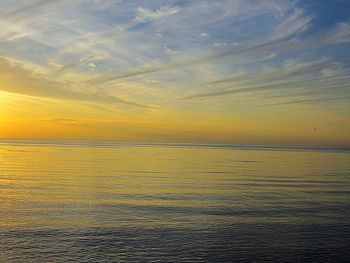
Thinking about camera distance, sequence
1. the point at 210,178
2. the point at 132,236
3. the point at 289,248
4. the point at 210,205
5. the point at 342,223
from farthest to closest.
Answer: the point at 210,178
the point at 210,205
the point at 342,223
the point at 132,236
the point at 289,248

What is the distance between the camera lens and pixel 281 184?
5438 cm

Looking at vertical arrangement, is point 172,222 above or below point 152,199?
below

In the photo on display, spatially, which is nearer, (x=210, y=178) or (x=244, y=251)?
(x=244, y=251)

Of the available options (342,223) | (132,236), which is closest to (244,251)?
(132,236)

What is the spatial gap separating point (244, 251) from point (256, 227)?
5.78 metres

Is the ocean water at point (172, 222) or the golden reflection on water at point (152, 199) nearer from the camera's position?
the ocean water at point (172, 222)

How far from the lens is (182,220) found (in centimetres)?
A: 3094

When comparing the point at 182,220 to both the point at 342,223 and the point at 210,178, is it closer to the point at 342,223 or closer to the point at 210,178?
the point at 342,223

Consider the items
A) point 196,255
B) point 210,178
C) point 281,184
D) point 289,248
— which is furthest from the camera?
point 210,178

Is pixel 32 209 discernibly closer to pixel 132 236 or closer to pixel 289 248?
pixel 132 236

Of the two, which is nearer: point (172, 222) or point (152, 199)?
point (172, 222)

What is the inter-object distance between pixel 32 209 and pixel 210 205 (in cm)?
1666

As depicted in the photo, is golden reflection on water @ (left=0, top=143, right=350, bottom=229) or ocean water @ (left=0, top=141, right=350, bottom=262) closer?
ocean water @ (left=0, top=141, right=350, bottom=262)

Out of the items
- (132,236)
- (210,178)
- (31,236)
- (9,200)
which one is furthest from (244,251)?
(210,178)
